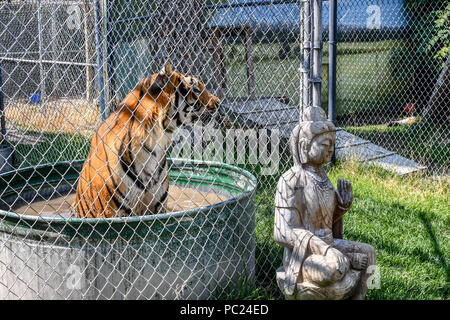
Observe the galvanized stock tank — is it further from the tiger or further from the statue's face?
the statue's face

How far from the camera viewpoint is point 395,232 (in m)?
4.76

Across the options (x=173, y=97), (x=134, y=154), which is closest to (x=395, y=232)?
(x=173, y=97)

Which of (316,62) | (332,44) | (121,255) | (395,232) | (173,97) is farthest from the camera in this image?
(332,44)

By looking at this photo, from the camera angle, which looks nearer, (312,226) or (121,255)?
(312,226)

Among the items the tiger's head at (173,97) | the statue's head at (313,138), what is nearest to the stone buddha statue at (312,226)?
the statue's head at (313,138)

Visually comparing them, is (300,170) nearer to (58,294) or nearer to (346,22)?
(58,294)

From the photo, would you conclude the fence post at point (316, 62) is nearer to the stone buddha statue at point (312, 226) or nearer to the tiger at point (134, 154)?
the stone buddha statue at point (312, 226)

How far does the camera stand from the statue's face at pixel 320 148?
2.85 metres

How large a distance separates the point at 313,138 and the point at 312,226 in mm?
507

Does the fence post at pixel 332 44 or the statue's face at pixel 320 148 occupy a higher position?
the statue's face at pixel 320 148

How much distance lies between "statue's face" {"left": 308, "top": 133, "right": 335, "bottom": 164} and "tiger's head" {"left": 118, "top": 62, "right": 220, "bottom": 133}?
1.14 meters

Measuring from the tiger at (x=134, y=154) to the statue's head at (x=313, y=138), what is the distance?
111 cm

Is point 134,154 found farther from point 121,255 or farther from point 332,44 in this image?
point 332,44

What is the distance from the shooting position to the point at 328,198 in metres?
2.93
